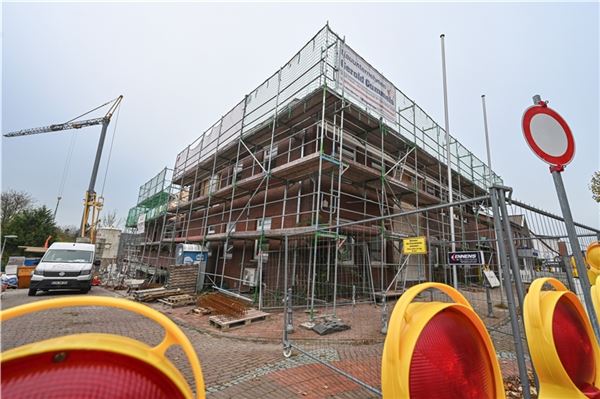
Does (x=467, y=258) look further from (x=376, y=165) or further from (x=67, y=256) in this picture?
(x=67, y=256)

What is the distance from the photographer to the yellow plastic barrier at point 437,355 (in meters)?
1.29

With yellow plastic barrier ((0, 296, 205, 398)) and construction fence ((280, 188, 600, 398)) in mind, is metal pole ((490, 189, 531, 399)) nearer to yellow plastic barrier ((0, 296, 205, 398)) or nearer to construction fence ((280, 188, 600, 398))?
construction fence ((280, 188, 600, 398))

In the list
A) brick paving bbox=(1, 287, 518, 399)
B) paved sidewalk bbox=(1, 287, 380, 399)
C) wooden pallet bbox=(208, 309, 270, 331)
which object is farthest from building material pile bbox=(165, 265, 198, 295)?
wooden pallet bbox=(208, 309, 270, 331)

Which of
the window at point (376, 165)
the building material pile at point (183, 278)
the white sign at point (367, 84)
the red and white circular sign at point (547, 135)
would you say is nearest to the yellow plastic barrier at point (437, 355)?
the red and white circular sign at point (547, 135)

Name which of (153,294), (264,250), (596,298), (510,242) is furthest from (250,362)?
(153,294)

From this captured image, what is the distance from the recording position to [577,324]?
7.34 feet

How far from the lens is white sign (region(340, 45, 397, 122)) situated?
9.95 metres

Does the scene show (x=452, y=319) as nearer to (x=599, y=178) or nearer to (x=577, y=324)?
(x=577, y=324)

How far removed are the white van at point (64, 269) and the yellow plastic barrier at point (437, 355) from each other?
1411cm

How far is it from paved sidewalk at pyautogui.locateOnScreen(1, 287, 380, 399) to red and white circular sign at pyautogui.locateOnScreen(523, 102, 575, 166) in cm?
338

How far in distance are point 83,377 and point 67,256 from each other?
14.8m

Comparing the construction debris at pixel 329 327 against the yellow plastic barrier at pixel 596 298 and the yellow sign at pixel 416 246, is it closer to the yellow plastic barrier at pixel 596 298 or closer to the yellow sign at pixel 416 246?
the yellow sign at pixel 416 246

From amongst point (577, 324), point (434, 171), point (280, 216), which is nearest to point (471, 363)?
point (577, 324)

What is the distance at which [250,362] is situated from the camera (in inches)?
171
